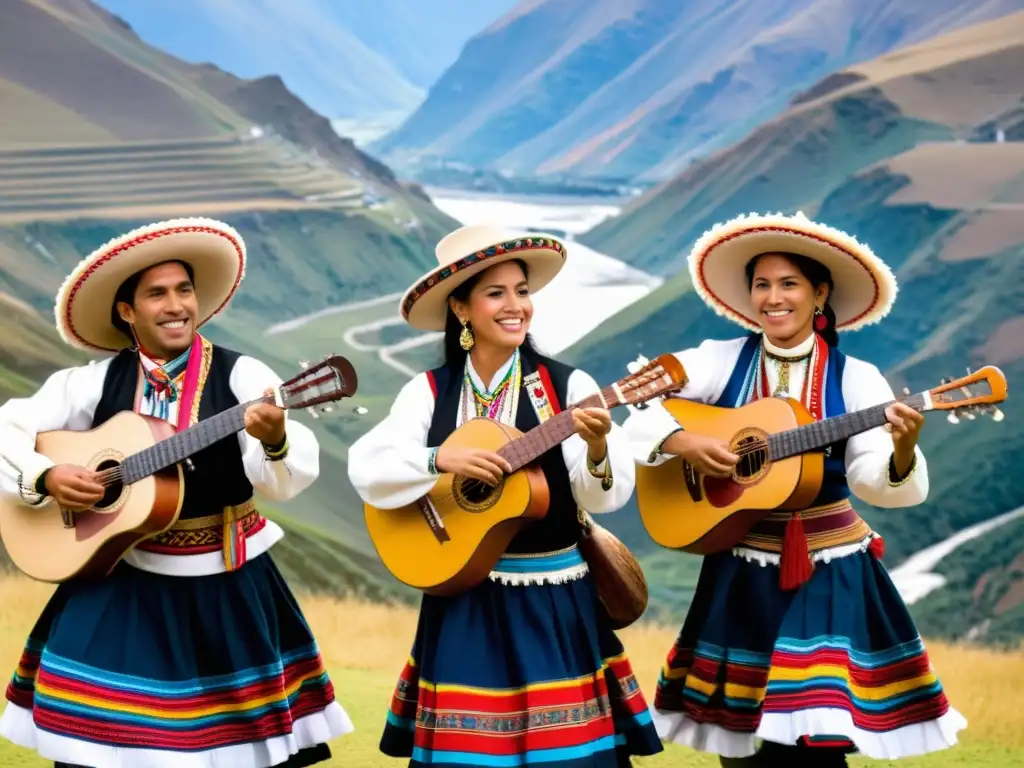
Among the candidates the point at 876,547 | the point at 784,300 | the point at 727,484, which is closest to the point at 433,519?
the point at 727,484

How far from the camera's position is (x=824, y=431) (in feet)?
13.6

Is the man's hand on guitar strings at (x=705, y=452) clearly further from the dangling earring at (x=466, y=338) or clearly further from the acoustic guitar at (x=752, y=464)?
the dangling earring at (x=466, y=338)

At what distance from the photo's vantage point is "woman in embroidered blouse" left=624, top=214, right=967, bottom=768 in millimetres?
4160

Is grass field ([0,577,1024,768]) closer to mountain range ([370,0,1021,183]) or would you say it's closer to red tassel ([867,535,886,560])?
red tassel ([867,535,886,560])

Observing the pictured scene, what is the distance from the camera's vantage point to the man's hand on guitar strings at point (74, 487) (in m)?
4.09

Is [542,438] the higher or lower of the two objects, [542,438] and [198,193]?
the lower

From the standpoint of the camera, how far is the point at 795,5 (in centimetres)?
1020

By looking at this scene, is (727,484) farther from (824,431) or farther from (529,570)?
(529,570)

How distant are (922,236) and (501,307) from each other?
202 inches

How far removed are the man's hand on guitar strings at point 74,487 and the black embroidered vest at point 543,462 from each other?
2.97ft

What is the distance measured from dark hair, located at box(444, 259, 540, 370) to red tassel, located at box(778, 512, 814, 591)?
85cm

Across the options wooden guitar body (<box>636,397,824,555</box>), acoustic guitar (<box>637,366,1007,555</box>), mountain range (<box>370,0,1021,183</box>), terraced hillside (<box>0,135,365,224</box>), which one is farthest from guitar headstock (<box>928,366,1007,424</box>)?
terraced hillside (<box>0,135,365,224</box>)

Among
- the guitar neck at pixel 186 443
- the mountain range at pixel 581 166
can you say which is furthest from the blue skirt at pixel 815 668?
the mountain range at pixel 581 166

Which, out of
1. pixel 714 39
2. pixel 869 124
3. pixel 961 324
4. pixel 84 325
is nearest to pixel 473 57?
pixel 714 39
